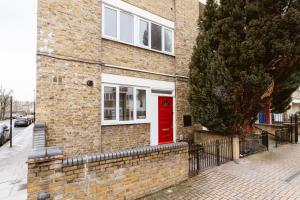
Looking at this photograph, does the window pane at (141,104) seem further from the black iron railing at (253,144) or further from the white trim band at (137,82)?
the black iron railing at (253,144)

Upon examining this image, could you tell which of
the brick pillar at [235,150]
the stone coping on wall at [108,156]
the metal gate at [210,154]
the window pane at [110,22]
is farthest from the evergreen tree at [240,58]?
the window pane at [110,22]

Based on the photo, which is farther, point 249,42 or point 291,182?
point 249,42

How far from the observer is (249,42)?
609 cm

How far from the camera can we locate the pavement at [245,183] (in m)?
4.08

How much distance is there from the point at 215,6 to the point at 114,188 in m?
7.86

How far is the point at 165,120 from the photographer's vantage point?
8.26 m

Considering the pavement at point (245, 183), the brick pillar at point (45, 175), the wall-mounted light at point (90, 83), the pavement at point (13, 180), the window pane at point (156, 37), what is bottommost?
the pavement at point (13, 180)

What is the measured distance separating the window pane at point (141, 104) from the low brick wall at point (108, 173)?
2.97 m

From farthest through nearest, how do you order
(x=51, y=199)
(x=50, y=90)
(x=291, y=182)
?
(x=50, y=90) → (x=291, y=182) → (x=51, y=199)

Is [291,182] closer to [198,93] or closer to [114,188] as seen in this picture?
[198,93]

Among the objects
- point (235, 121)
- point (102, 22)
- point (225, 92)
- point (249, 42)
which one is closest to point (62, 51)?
point (102, 22)

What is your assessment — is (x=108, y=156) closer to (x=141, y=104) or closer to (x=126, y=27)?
(x=141, y=104)

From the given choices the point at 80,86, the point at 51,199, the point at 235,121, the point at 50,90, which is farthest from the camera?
the point at 235,121

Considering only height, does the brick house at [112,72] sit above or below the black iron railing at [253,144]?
above
